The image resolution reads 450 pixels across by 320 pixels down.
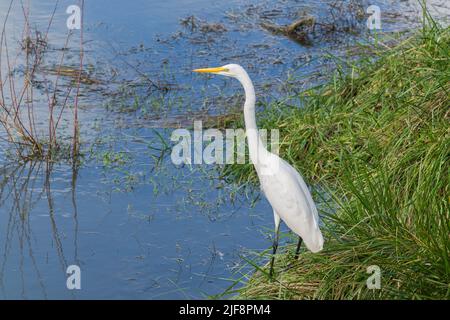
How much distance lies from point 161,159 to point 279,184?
7.01ft

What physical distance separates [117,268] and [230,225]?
0.92 m

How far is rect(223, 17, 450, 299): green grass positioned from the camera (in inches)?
199

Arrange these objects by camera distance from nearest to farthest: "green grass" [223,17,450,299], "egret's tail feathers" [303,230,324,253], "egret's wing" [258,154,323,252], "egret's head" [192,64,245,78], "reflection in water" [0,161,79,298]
A: "green grass" [223,17,450,299], "egret's tail feathers" [303,230,324,253], "egret's wing" [258,154,323,252], "egret's head" [192,64,245,78], "reflection in water" [0,161,79,298]

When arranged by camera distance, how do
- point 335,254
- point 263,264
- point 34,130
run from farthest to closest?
point 34,130 < point 263,264 < point 335,254

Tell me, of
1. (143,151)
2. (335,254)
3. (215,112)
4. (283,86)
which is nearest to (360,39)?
(283,86)

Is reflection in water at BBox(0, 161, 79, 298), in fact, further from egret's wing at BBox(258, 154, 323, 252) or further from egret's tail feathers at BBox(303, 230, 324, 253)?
egret's tail feathers at BBox(303, 230, 324, 253)

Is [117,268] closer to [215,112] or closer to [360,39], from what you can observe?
[215,112]

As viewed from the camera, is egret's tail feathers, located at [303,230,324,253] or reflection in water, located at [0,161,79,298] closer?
egret's tail feathers, located at [303,230,324,253]

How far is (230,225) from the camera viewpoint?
6773 mm

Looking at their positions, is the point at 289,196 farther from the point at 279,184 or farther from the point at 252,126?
the point at 252,126

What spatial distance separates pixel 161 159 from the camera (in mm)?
7730

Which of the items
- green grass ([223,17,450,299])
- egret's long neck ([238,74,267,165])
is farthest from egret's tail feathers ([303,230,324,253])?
egret's long neck ([238,74,267,165])

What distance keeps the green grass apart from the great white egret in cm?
12

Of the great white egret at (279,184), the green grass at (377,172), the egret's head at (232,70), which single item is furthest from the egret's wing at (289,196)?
the egret's head at (232,70)
